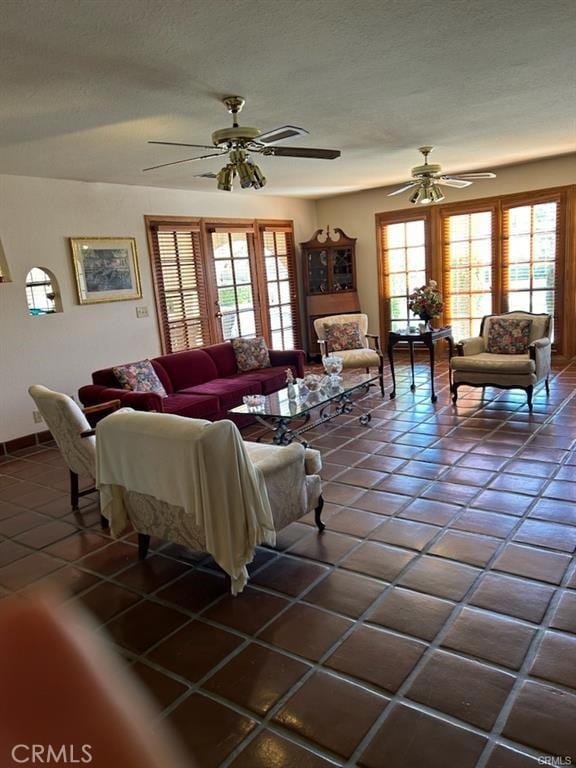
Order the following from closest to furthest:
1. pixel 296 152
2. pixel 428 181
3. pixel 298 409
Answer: pixel 296 152
pixel 298 409
pixel 428 181

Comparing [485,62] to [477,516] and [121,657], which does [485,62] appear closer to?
[477,516]

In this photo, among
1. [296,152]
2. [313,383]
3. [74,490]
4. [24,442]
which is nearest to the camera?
[296,152]

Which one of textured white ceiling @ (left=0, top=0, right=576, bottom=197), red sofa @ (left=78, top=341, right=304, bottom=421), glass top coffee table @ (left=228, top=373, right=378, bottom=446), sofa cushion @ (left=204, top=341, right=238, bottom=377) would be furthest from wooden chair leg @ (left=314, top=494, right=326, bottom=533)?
sofa cushion @ (left=204, top=341, right=238, bottom=377)

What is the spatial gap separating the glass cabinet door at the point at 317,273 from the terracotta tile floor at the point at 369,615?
186 inches

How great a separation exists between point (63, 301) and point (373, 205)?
4.87 m

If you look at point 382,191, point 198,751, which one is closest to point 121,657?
point 198,751

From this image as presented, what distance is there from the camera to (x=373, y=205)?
8195 mm

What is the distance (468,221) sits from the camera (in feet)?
24.7

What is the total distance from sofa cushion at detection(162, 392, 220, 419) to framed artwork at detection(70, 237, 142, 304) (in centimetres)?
149

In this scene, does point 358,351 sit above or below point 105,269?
below

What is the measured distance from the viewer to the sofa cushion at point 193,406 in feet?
15.6

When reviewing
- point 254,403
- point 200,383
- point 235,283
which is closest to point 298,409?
point 254,403

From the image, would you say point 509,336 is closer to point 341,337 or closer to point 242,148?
point 341,337

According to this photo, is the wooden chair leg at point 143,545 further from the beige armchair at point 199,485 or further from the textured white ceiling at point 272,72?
the textured white ceiling at point 272,72
